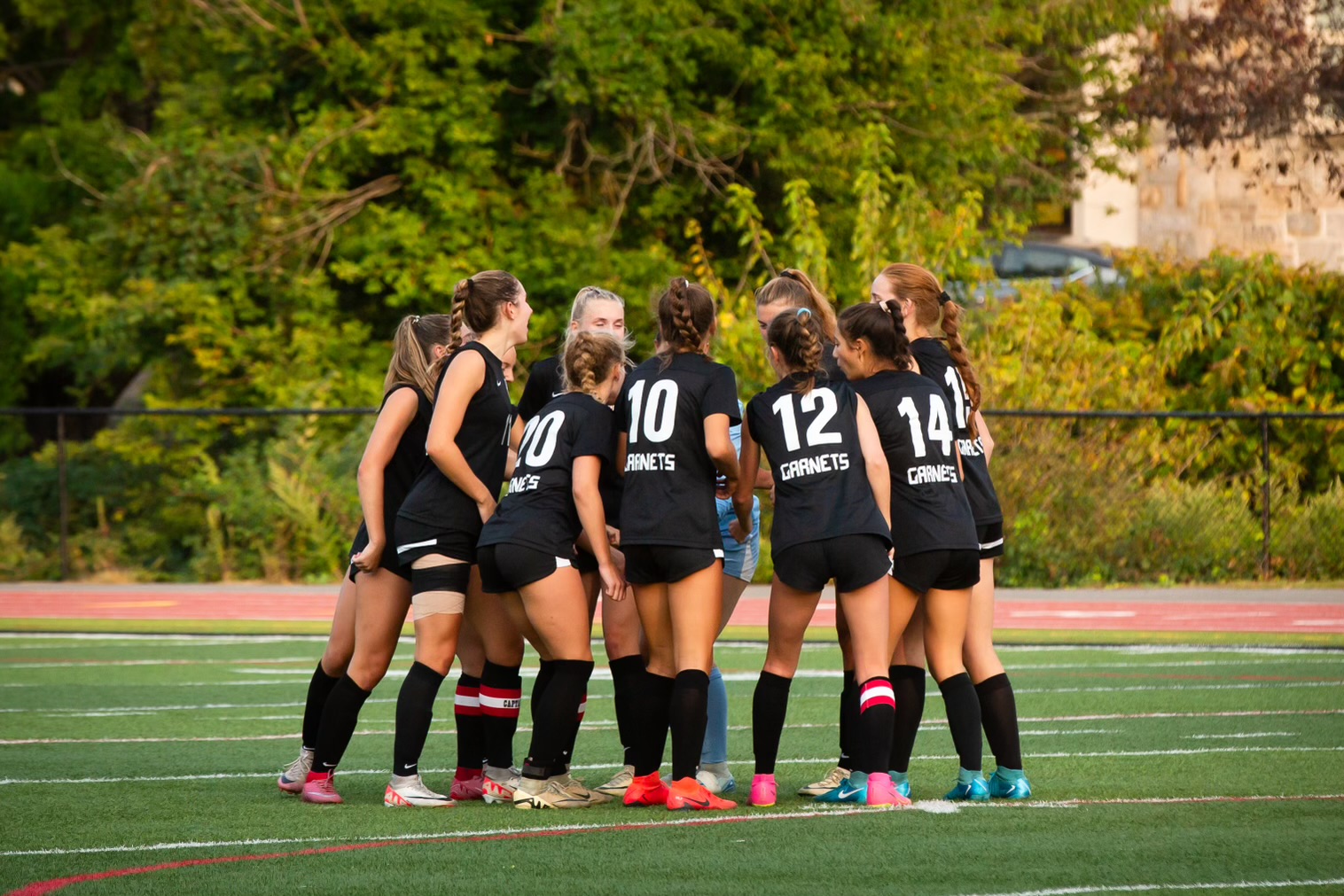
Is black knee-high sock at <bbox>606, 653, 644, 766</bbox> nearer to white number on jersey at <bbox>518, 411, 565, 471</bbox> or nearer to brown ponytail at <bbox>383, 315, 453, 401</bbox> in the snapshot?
white number on jersey at <bbox>518, 411, 565, 471</bbox>

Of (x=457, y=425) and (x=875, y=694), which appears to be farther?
(x=457, y=425)

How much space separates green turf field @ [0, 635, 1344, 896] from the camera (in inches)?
206

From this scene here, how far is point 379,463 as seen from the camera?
6668mm

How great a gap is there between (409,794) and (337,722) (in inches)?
15.4

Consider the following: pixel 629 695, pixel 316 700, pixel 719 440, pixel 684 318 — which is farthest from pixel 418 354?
pixel 629 695

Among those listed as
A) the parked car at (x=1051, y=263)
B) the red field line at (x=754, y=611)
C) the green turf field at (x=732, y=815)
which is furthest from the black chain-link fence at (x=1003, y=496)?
the green turf field at (x=732, y=815)

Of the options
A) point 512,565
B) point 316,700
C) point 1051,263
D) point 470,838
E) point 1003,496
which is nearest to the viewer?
point 470,838

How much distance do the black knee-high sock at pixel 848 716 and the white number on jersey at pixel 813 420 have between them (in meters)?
0.89

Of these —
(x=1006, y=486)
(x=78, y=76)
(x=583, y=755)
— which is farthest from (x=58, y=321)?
(x=583, y=755)

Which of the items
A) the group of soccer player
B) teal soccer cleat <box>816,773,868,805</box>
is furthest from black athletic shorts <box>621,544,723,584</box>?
teal soccer cleat <box>816,773,868,805</box>

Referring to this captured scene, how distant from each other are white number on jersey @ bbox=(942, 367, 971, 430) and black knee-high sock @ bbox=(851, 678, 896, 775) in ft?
3.44

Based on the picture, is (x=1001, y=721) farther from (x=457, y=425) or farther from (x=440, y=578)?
(x=457, y=425)

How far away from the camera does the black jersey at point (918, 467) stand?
20.9 feet

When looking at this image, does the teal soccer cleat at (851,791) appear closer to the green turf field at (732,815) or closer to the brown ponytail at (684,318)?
the green turf field at (732,815)
